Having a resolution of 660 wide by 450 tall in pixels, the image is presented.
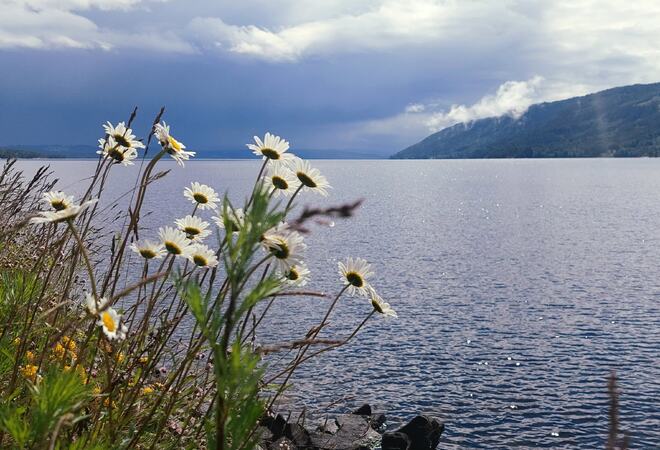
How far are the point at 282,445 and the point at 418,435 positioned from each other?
4580mm

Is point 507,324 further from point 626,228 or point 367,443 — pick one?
point 626,228

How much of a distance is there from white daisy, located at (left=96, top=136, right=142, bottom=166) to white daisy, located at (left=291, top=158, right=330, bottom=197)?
140 cm

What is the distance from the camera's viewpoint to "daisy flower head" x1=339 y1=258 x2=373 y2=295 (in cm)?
465

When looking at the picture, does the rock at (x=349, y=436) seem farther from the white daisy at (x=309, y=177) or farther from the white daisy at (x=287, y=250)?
the white daisy at (x=287, y=250)

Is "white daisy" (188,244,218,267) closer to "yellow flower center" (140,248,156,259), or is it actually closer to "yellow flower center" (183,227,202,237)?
"yellow flower center" (140,248,156,259)

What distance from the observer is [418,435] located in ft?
60.5

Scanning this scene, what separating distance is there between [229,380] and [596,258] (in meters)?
57.7

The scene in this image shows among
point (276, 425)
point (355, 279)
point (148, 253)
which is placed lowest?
point (276, 425)

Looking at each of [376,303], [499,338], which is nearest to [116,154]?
[376,303]

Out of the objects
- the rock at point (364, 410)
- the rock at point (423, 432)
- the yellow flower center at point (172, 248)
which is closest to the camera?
→ the yellow flower center at point (172, 248)

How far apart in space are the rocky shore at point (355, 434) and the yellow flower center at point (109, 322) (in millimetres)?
14806

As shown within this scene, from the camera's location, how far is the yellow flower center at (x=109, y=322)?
106 inches

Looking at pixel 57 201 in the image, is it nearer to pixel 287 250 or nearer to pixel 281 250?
pixel 287 250

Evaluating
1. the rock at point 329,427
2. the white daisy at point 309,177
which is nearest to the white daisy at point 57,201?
the white daisy at point 309,177
